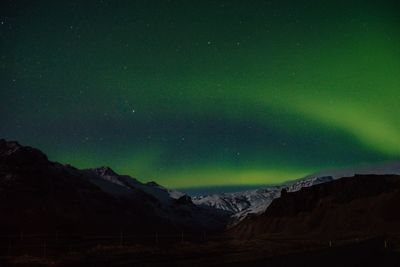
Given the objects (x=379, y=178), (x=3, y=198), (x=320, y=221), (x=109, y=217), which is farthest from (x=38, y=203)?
(x=379, y=178)

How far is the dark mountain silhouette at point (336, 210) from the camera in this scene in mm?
128750

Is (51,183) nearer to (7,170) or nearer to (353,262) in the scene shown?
(7,170)

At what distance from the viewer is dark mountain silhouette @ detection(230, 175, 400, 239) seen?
422 feet

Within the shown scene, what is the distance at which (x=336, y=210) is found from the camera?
14225cm

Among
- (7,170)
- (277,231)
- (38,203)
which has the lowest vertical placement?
(277,231)

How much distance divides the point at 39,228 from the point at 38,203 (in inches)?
767

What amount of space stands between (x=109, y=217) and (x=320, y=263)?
18105 cm

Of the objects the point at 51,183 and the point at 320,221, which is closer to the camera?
the point at 320,221

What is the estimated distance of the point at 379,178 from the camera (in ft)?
501

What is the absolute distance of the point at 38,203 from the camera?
543ft

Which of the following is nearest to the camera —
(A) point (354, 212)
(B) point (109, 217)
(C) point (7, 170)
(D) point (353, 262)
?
(D) point (353, 262)

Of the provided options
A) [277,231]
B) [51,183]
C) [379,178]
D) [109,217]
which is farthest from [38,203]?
[379,178]

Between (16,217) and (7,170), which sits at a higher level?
(7,170)

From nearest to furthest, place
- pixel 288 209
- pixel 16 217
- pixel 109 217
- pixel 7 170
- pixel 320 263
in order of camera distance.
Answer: pixel 320 263 < pixel 16 217 < pixel 288 209 < pixel 7 170 < pixel 109 217
